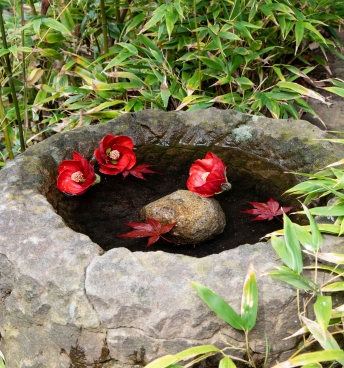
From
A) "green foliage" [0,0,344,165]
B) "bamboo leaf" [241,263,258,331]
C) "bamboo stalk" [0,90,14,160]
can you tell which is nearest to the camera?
"bamboo leaf" [241,263,258,331]

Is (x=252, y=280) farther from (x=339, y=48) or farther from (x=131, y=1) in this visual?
(x=339, y=48)

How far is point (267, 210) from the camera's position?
2.54m

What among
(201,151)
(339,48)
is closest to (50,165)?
(201,151)

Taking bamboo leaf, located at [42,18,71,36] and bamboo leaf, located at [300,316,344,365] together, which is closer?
bamboo leaf, located at [300,316,344,365]

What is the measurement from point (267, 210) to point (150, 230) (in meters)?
0.54

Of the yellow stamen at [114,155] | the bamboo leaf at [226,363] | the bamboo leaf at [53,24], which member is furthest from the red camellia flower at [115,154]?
the bamboo leaf at [226,363]

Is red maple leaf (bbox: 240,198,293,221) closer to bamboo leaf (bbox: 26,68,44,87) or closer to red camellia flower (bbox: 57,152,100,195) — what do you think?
red camellia flower (bbox: 57,152,100,195)

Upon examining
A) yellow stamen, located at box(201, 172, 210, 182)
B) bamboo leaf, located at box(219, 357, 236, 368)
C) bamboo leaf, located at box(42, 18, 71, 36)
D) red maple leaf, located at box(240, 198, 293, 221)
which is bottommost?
bamboo leaf, located at box(219, 357, 236, 368)

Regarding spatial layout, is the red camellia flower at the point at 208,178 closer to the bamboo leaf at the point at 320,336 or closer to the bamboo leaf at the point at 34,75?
the bamboo leaf at the point at 320,336

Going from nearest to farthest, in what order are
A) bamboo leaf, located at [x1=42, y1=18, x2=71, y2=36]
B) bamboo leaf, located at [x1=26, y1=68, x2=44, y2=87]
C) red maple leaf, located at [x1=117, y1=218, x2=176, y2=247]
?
red maple leaf, located at [x1=117, y1=218, x2=176, y2=247] → bamboo leaf, located at [x1=42, y1=18, x2=71, y2=36] → bamboo leaf, located at [x1=26, y1=68, x2=44, y2=87]

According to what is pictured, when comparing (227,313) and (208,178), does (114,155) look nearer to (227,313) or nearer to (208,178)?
(208,178)

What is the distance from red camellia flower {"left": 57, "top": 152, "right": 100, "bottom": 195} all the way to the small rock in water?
341 mm

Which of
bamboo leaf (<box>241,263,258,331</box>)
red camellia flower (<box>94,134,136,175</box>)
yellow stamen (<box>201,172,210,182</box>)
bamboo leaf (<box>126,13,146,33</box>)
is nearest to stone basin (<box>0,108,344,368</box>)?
bamboo leaf (<box>241,263,258,331</box>)

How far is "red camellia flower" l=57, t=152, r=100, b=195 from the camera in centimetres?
269
